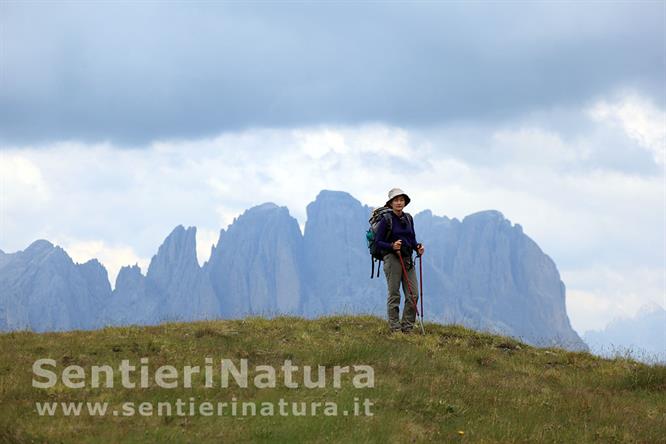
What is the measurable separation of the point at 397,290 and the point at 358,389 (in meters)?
5.29

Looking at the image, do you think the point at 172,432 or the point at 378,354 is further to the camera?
the point at 378,354

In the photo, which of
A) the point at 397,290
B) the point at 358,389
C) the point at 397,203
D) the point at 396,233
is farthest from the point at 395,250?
the point at 358,389

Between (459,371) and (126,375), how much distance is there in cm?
693

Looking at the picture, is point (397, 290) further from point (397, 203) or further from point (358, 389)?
point (358, 389)

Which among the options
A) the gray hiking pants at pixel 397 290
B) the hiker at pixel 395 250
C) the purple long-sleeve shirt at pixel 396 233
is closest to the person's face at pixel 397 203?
the hiker at pixel 395 250

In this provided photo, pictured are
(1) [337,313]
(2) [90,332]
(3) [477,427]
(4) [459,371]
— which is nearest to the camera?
(3) [477,427]

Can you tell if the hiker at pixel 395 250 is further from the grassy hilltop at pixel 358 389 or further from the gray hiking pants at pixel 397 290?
the grassy hilltop at pixel 358 389

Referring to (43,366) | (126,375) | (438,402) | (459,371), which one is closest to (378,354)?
(459,371)

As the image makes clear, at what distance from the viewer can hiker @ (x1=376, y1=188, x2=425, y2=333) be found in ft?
58.6

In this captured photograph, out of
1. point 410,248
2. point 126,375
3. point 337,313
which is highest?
point 410,248

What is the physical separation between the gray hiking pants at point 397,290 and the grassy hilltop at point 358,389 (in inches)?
19.2

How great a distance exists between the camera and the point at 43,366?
13.9 meters

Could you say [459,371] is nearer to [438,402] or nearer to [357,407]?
[438,402]

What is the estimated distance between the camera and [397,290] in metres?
18.0
